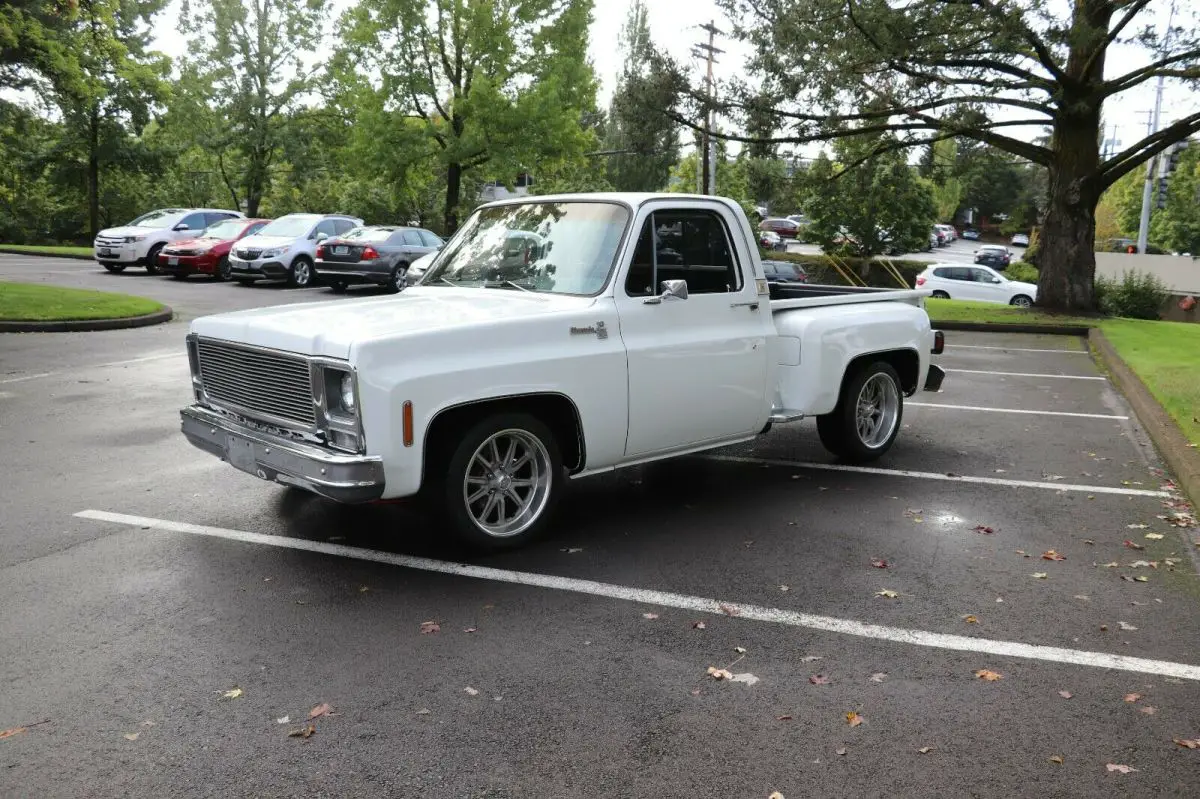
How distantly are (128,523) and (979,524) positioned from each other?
5.26 metres

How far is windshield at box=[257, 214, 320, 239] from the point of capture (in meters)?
24.1

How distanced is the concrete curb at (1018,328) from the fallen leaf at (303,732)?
18614 mm

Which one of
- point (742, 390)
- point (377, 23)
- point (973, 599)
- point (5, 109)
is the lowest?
point (973, 599)

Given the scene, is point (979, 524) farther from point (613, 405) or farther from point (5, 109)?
point (5, 109)

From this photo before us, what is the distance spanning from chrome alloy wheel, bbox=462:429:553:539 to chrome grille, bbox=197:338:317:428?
952 millimetres

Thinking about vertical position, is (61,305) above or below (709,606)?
above

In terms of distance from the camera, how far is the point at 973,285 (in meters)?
34.1

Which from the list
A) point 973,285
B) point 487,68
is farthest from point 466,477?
point 973,285

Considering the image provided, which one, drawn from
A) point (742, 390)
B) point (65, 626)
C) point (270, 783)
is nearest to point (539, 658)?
point (270, 783)

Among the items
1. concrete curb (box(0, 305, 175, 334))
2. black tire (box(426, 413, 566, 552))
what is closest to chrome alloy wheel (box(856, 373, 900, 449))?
black tire (box(426, 413, 566, 552))

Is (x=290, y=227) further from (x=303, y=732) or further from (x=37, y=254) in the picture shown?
(x=303, y=732)

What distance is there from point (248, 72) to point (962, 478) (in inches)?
1438

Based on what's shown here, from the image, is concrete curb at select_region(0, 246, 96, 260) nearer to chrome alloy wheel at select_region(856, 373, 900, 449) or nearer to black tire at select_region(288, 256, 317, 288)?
black tire at select_region(288, 256, 317, 288)

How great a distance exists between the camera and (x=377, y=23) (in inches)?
1168
